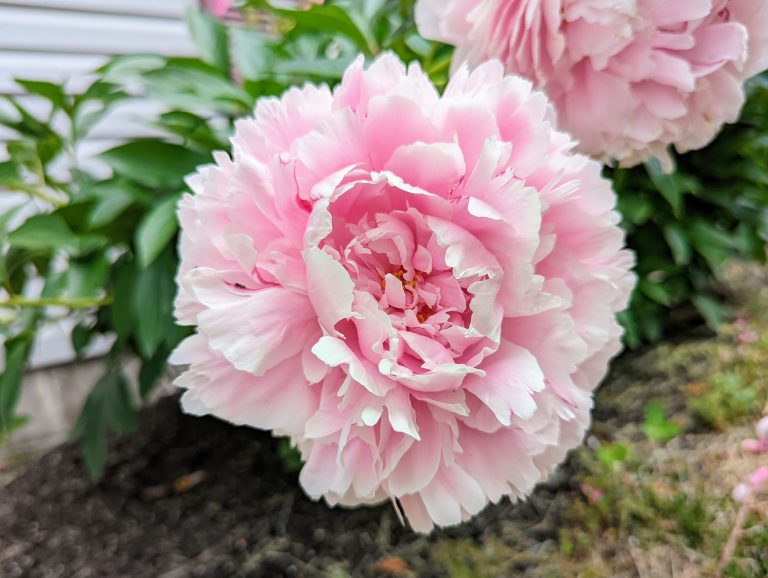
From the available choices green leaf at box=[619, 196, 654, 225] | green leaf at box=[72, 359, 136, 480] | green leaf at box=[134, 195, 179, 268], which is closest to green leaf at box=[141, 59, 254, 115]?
green leaf at box=[134, 195, 179, 268]

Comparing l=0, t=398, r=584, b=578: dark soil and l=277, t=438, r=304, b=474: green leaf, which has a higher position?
l=277, t=438, r=304, b=474: green leaf

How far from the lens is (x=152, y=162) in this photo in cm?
65

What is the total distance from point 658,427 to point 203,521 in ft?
2.45

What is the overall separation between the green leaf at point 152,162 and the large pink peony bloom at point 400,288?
371mm

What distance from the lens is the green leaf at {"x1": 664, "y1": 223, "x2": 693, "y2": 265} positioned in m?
1.07

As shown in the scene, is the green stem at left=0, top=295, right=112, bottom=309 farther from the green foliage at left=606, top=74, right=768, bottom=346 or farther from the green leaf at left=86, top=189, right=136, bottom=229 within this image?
the green foliage at left=606, top=74, right=768, bottom=346

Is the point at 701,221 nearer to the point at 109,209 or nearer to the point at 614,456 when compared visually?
the point at 614,456

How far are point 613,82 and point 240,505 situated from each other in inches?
34.5

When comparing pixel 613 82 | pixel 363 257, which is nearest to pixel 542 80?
pixel 613 82

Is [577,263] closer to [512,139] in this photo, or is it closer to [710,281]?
[512,139]

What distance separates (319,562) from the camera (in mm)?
820

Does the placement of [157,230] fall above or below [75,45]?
below

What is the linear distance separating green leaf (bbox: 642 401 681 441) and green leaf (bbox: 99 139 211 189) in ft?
2.51

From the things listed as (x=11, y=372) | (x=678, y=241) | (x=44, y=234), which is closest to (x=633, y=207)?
(x=678, y=241)
